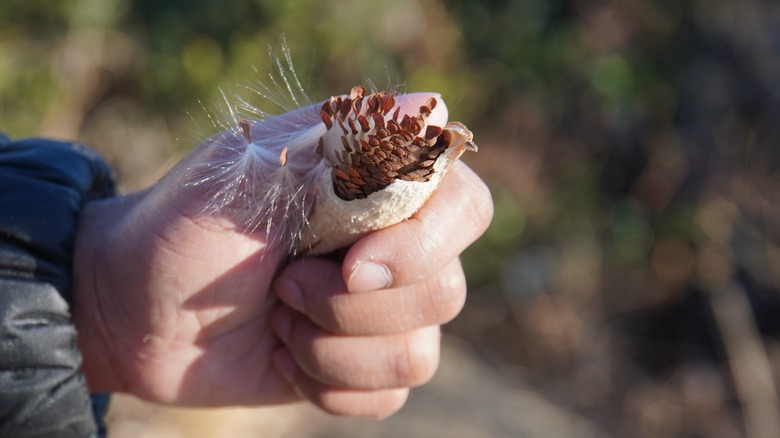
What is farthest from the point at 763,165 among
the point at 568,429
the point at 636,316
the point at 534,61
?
the point at 568,429

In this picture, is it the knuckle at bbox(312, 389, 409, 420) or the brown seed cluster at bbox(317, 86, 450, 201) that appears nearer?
the brown seed cluster at bbox(317, 86, 450, 201)

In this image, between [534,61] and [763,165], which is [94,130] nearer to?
[534,61]

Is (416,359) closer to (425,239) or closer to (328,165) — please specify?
(425,239)

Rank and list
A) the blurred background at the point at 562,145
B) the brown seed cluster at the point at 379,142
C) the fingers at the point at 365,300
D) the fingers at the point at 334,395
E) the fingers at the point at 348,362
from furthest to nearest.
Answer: the blurred background at the point at 562,145, the fingers at the point at 334,395, the fingers at the point at 348,362, the fingers at the point at 365,300, the brown seed cluster at the point at 379,142

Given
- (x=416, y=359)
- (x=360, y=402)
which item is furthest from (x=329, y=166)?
(x=360, y=402)

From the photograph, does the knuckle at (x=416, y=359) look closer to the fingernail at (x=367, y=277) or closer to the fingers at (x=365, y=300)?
the fingers at (x=365, y=300)

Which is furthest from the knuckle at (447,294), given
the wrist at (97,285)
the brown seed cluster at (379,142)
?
the wrist at (97,285)

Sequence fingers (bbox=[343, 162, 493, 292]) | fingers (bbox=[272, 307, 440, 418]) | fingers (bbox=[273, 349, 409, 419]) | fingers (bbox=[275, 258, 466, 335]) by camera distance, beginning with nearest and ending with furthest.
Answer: fingers (bbox=[343, 162, 493, 292])
fingers (bbox=[275, 258, 466, 335])
fingers (bbox=[272, 307, 440, 418])
fingers (bbox=[273, 349, 409, 419])

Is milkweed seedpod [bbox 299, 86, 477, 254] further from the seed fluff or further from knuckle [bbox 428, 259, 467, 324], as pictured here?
knuckle [bbox 428, 259, 467, 324]

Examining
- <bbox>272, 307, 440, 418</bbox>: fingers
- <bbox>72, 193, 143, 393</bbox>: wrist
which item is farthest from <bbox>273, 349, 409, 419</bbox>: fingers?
<bbox>72, 193, 143, 393</bbox>: wrist
